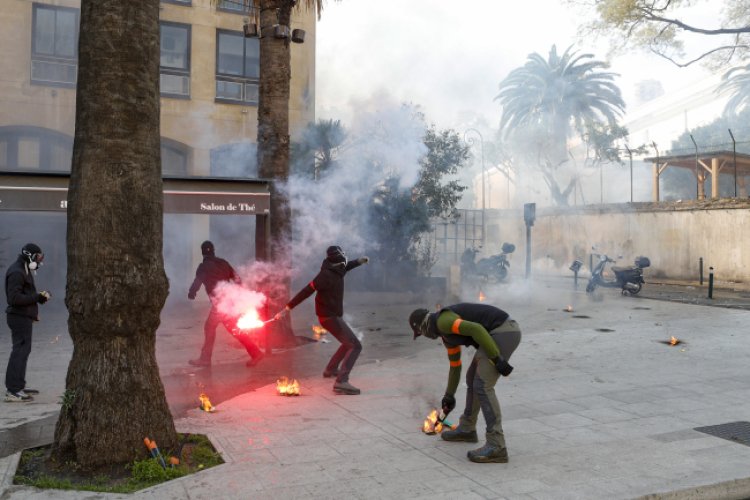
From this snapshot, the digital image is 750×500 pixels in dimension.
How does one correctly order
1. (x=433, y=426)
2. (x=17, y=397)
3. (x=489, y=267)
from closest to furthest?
(x=433, y=426), (x=17, y=397), (x=489, y=267)

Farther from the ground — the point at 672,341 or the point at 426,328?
the point at 426,328

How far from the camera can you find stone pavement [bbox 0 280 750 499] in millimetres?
4672

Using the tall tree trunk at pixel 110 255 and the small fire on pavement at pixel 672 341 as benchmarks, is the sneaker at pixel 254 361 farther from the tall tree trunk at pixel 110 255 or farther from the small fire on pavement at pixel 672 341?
the small fire on pavement at pixel 672 341

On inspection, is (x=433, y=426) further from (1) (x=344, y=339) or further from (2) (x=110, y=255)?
(2) (x=110, y=255)

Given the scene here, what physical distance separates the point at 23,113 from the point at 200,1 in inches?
234

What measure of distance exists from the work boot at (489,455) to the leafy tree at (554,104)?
41.7 metres

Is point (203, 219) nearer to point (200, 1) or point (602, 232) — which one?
point (200, 1)

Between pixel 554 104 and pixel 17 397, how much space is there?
42535 mm

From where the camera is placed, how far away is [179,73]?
744 inches

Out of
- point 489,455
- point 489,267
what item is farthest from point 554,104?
point 489,455

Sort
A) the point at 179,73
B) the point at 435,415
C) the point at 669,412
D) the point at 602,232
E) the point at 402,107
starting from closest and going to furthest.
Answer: the point at 435,415 < the point at 669,412 < the point at 179,73 < the point at 402,107 < the point at 602,232

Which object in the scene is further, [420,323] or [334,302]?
[334,302]

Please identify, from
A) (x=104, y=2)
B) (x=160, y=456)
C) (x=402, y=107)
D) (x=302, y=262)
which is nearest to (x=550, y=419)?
(x=160, y=456)

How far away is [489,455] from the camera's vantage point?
5.20 metres
